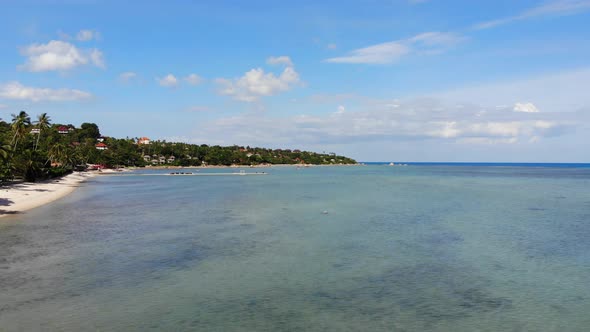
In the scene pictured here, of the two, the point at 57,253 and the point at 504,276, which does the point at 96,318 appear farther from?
the point at 504,276

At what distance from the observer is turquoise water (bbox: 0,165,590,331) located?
1614 centimetres

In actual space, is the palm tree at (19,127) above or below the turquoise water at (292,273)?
above

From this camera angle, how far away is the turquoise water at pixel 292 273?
1614cm

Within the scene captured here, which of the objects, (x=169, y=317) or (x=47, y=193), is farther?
(x=47, y=193)

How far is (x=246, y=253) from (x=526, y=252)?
63.6 feet

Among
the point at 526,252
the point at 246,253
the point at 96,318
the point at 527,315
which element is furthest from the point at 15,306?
the point at 526,252

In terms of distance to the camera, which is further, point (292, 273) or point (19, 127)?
point (19, 127)

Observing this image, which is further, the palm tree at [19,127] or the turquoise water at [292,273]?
the palm tree at [19,127]

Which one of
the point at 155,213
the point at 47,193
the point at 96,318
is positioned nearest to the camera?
the point at 96,318

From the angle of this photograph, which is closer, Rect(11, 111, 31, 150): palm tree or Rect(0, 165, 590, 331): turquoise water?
Rect(0, 165, 590, 331): turquoise water

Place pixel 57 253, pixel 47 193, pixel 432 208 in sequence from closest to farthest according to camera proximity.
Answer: pixel 57 253 → pixel 432 208 → pixel 47 193

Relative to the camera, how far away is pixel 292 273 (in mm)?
22984

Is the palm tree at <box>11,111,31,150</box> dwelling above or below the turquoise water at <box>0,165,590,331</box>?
above

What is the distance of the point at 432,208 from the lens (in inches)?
2163
